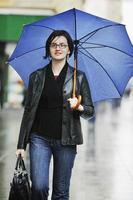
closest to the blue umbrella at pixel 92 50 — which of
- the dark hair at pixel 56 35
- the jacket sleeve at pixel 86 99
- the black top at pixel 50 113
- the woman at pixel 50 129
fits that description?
the dark hair at pixel 56 35

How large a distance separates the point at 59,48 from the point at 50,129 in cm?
69

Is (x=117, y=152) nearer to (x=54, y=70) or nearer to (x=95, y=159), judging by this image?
(x=95, y=159)

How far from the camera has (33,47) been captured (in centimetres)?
639

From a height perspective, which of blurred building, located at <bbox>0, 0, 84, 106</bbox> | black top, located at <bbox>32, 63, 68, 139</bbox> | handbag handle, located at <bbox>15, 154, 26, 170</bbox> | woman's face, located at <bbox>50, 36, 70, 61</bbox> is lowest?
handbag handle, located at <bbox>15, 154, 26, 170</bbox>

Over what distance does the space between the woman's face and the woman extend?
15 centimetres

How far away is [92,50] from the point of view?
6.35 metres

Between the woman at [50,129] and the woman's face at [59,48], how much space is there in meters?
0.15

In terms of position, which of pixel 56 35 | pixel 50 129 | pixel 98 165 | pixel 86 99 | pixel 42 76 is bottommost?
pixel 98 165

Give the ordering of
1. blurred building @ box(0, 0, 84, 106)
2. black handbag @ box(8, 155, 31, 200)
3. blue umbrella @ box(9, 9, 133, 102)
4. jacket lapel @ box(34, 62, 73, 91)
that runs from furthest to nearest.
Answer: blurred building @ box(0, 0, 84, 106) → blue umbrella @ box(9, 9, 133, 102) → jacket lapel @ box(34, 62, 73, 91) → black handbag @ box(8, 155, 31, 200)

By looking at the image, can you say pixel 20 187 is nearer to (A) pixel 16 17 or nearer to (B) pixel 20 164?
(B) pixel 20 164

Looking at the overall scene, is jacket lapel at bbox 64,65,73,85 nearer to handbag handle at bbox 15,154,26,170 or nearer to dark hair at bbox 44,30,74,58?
dark hair at bbox 44,30,74,58

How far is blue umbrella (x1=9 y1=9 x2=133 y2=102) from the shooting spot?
6281 mm

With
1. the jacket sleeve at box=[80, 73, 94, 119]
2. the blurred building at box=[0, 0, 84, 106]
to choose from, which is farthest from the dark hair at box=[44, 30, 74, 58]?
the blurred building at box=[0, 0, 84, 106]

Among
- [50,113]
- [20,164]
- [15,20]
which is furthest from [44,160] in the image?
[15,20]
